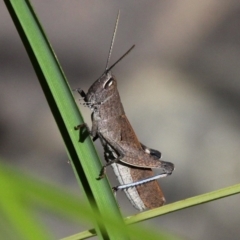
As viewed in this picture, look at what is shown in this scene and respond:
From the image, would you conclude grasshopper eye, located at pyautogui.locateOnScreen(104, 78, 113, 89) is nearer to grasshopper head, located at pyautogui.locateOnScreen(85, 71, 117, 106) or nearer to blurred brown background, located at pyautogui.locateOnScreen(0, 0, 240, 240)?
grasshopper head, located at pyautogui.locateOnScreen(85, 71, 117, 106)

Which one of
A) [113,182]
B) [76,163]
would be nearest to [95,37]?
[113,182]

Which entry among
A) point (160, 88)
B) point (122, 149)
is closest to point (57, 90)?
point (122, 149)

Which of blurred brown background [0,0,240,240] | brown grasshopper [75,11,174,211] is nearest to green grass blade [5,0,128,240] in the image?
brown grasshopper [75,11,174,211]

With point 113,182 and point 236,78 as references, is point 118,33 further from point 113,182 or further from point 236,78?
point 113,182

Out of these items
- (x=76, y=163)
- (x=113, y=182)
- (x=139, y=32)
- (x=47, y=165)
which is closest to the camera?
(x=76, y=163)

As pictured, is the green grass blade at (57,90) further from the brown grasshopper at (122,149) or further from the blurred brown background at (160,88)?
the blurred brown background at (160,88)

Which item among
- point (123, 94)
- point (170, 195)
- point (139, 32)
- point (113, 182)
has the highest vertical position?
point (139, 32)

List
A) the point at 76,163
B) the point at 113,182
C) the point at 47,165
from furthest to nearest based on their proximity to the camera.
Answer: the point at 47,165 < the point at 113,182 < the point at 76,163

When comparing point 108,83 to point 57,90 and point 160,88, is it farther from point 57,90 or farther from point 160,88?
point 160,88

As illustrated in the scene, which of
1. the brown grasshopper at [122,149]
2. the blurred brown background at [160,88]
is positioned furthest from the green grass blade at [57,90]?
the blurred brown background at [160,88]
